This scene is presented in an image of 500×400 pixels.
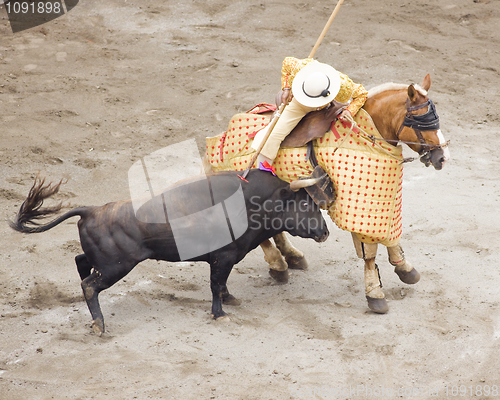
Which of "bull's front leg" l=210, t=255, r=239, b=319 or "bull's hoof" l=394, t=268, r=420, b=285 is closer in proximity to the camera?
"bull's front leg" l=210, t=255, r=239, b=319

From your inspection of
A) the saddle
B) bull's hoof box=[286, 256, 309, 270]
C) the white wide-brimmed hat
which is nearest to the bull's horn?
the saddle

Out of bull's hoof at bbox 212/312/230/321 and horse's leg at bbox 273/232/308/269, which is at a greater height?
bull's hoof at bbox 212/312/230/321

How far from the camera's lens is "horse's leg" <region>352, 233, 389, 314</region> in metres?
5.73

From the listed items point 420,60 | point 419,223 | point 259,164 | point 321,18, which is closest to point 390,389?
point 259,164

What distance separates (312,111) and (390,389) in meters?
2.30

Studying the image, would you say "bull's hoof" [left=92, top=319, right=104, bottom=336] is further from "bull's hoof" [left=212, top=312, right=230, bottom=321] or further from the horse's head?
the horse's head

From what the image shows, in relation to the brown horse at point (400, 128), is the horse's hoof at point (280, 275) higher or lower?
lower

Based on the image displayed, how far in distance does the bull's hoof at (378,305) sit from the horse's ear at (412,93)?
1.83 meters

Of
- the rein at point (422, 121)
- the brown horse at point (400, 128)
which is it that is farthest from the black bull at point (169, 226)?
the rein at point (422, 121)

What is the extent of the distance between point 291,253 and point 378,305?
116 cm

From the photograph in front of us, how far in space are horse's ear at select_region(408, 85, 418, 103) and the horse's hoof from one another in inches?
85.0

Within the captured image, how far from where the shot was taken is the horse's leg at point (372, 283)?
226 inches

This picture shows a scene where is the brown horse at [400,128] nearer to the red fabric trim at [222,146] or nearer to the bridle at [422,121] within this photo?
the bridle at [422,121]

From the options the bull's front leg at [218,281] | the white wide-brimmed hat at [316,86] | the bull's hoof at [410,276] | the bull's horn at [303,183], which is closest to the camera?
the white wide-brimmed hat at [316,86]
